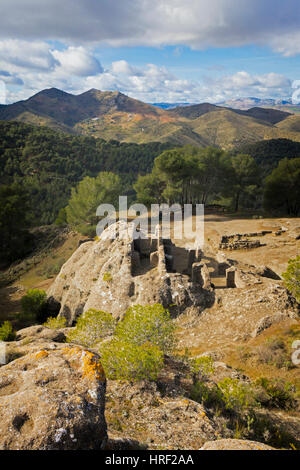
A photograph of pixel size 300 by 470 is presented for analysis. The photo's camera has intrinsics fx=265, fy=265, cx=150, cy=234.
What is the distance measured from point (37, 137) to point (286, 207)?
92.2 meters

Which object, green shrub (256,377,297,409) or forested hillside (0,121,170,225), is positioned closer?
green shrub (256,377,297,409)

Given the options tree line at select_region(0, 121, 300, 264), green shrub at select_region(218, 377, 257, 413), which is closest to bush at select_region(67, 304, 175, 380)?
green shrub at select_region(218, 377, 257, 413)

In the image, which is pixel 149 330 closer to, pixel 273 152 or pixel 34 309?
pixel 34 309

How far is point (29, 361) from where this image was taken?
5023 mm

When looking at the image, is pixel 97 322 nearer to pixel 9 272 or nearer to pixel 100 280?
pixel 100 280

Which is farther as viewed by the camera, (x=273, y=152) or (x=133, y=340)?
(x=273, y=152)

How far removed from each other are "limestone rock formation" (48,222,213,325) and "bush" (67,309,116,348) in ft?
10.7

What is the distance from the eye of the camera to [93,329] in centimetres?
1008

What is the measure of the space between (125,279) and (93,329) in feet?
15.9

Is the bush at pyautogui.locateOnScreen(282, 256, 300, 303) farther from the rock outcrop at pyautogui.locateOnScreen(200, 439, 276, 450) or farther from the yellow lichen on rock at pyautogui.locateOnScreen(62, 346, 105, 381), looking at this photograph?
the yellow lichen on rock at pyautogui.locateOnScreen(62, 346, 105, 381)

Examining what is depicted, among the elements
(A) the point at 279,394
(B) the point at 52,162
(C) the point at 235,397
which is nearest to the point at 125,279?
(A) the point at 279,394

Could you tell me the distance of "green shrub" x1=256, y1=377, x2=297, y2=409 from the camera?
8078 mm
